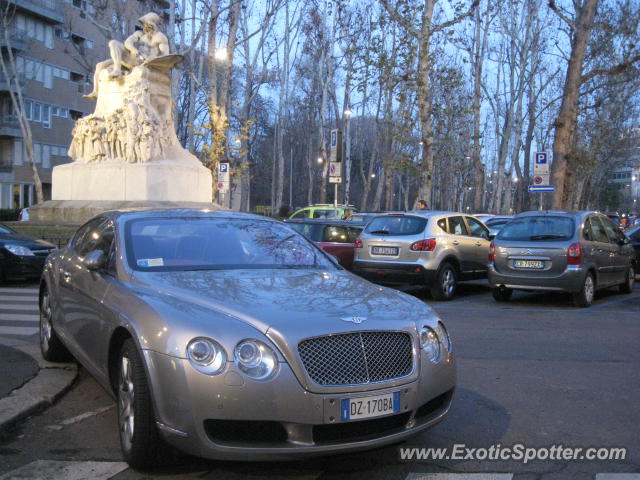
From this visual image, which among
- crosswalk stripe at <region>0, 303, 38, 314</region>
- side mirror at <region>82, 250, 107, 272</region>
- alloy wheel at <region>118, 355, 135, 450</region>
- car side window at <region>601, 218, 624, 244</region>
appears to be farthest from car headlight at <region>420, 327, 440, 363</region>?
car side window at <region>601, 218, 624, 244</region>

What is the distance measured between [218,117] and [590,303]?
846 inches

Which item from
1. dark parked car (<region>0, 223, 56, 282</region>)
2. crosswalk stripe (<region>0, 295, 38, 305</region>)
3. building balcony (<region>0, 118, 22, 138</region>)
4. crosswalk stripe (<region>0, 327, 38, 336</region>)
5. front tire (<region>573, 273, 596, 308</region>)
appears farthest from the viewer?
building balcony (<region>0, 118, 22, 138</region>)

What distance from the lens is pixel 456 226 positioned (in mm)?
13117

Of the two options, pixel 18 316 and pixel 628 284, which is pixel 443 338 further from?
pixel 628 284

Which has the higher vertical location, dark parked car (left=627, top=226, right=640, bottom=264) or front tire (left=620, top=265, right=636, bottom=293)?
dark parked car (left=627, top=226, right=640, bottom=264)

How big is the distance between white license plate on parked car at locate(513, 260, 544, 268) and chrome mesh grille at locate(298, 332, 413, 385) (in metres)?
8.04

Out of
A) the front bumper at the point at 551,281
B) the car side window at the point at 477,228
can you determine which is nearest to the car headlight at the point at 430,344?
the front bumper at the point at 551,281

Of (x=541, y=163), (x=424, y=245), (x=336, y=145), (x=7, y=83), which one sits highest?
(x=7, y=83)

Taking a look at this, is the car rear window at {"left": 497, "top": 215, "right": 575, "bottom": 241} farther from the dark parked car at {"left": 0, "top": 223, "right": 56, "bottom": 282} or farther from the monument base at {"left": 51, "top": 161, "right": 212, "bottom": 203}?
the monument base at {"left": 51, "top": 161, "right": 212, "bottom": 203}

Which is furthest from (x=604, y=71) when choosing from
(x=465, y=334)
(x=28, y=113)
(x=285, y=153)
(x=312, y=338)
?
(x=285, y=153)

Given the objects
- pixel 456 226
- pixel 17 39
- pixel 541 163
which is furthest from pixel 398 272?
pixel 17 39

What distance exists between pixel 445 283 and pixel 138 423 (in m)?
9.30

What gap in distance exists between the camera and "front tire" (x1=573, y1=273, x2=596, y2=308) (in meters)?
11.2

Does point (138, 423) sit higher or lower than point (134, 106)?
lower
